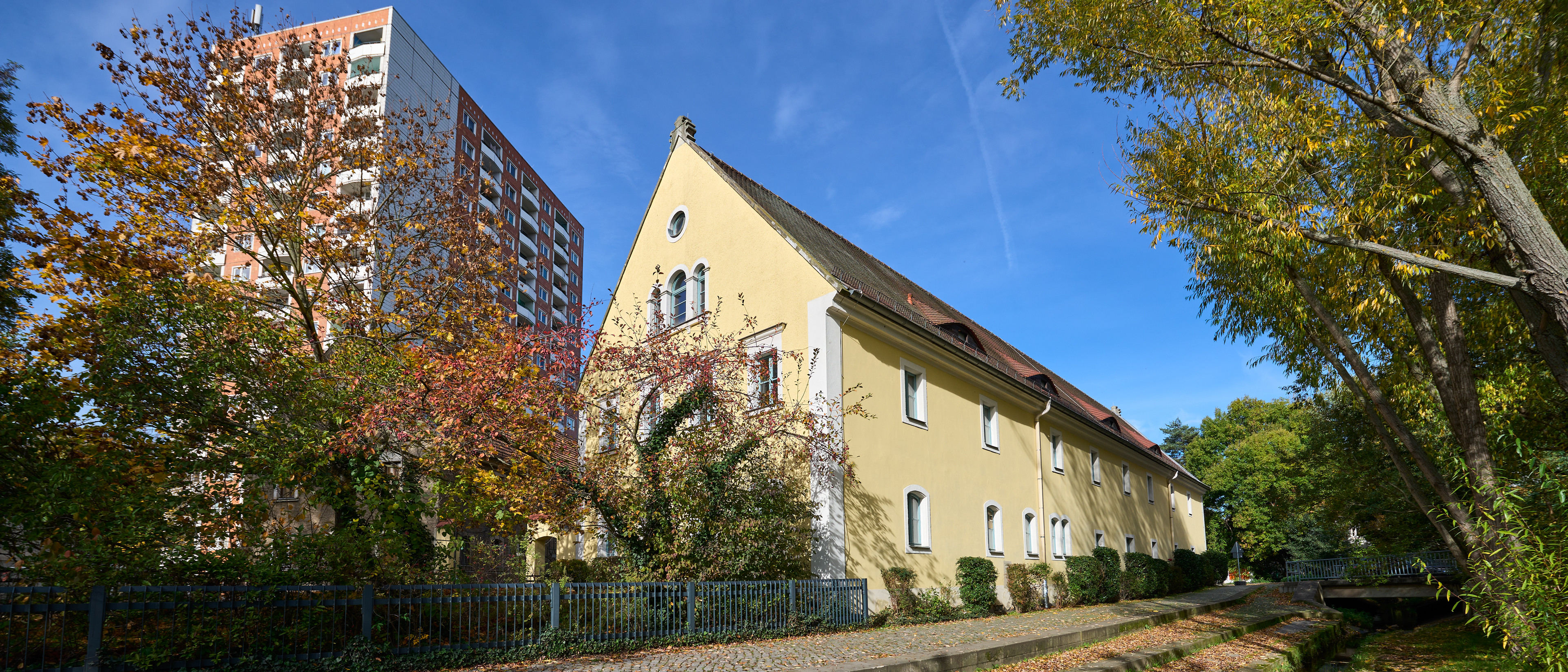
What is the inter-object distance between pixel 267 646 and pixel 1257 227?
11.0 metres

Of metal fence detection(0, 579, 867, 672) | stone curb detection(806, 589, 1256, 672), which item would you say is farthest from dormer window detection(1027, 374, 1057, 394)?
metal fence detection(0, 579, 867, 672)

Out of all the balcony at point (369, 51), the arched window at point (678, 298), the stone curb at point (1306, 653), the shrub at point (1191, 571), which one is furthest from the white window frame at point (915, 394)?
the balcony at point (369, 51)

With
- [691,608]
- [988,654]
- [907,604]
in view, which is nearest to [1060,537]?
[907,604]

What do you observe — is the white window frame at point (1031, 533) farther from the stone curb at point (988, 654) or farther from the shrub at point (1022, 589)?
the stone curb at point (988, 654)

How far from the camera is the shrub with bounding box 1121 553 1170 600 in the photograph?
22.8 m

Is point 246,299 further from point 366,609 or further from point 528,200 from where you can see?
point 528,200

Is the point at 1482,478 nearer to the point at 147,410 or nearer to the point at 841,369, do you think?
the point at 841,369

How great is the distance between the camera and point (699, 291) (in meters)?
19.1

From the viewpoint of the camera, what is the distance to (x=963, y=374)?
18.7 metres

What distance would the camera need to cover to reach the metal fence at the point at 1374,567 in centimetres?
2634

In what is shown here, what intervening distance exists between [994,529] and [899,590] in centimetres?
487

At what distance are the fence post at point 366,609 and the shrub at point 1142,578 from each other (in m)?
19.6

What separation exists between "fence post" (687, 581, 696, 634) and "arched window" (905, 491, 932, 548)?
5824 mm

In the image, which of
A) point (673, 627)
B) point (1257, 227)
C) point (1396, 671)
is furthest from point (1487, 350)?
point (673, 627)
